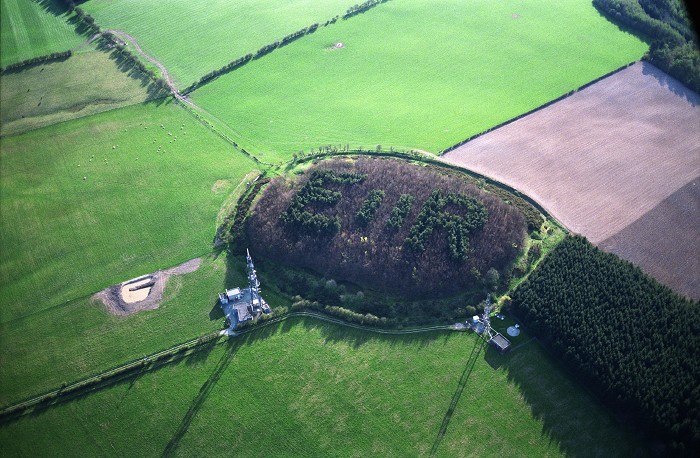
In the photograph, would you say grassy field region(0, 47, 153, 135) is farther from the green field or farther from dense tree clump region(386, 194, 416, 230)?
dense tree clump region(386, 194, 416, 230)

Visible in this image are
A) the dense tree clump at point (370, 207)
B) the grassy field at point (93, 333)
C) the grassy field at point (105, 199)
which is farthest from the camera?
the dense tree clump at point (370, 207)

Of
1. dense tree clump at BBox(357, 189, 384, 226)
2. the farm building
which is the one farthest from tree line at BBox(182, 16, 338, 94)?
the farm building

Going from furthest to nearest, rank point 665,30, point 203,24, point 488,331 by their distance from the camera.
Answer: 1. point 203,24
2. point 665,30
3. point 488,331

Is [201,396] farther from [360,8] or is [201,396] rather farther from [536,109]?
[360,8]

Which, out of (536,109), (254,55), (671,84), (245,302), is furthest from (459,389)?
(254,55)

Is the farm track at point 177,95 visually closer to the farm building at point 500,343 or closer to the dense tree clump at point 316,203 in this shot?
the dense tree clump at point 316,203

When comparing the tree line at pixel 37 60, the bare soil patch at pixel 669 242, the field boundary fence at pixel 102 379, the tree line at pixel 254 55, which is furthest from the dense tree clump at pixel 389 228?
the tree line at pixel 37 60
